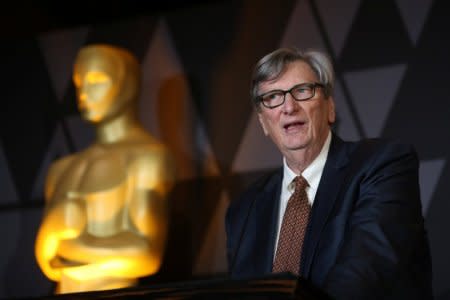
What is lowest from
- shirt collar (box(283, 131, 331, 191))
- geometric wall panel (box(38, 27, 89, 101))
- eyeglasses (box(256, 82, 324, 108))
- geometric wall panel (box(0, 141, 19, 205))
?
shirt collar (box(283, 131, 331, 191))

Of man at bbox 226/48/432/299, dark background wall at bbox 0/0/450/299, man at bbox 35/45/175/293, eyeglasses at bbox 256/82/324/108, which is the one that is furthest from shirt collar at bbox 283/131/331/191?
dark background wall at bbox 0/0/450/299

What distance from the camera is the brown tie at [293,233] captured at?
1.47 m

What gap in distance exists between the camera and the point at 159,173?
2.66m

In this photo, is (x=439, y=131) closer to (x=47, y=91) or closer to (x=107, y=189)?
(x=107, y=189)

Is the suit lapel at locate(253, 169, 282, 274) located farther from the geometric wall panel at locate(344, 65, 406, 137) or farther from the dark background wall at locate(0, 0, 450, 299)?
the geometric wall panel at locate(344, 65, 406, 137)

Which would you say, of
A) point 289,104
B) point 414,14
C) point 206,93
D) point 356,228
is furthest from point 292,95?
point 206,93

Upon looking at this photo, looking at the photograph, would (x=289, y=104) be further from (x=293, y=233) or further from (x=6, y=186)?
(x=6, y=186)

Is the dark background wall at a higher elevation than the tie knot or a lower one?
higher

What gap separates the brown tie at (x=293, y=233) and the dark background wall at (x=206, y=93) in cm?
125

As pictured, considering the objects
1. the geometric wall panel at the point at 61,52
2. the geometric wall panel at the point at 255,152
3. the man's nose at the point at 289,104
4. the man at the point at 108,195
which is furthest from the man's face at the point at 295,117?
the geometric wall panel at the point at 61,52

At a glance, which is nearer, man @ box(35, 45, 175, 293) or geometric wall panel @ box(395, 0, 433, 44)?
man @ box(35, 45, 175, 293)

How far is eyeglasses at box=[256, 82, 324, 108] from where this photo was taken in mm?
1600

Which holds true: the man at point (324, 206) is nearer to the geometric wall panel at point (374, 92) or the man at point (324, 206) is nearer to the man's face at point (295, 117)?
the man's face at point (295, 117)

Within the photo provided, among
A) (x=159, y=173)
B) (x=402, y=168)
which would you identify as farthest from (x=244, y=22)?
(x=402, y=168)
